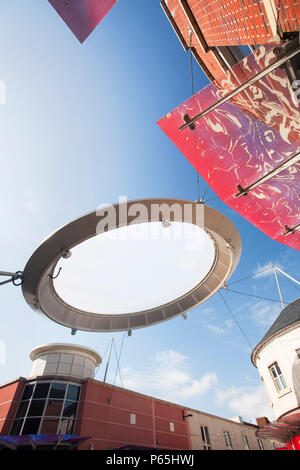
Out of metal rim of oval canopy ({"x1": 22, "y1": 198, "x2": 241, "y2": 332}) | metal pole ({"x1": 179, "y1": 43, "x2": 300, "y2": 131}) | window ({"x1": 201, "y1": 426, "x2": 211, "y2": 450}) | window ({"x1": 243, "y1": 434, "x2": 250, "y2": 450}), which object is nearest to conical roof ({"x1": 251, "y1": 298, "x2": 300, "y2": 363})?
metal rim of oval canopy ({"x1": 22, "y1": 198, "x2": 241, "y2": 332})

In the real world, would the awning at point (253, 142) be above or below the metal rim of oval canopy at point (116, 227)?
below

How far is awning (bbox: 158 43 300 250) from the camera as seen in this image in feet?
20.4

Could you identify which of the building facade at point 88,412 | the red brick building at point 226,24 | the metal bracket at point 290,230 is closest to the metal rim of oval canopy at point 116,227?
the metal bracket at point 290,230

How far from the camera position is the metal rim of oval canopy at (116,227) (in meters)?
11.1

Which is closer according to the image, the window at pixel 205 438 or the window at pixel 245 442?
the window at pixel 205 438

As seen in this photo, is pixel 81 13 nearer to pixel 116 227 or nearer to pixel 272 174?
pixel 272 174

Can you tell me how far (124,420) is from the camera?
901 inches

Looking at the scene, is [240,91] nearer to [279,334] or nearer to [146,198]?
[146,198]

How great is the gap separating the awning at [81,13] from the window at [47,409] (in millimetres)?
25927

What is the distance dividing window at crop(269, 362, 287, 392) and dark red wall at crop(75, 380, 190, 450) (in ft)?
44.6

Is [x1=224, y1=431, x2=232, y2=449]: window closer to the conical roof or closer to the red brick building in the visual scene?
the conical roof

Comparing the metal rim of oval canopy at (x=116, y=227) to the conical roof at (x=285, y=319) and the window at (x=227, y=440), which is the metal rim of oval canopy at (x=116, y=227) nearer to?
the conical roof at (x=285, y=319)

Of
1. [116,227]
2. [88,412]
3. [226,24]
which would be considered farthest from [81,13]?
[88,412]

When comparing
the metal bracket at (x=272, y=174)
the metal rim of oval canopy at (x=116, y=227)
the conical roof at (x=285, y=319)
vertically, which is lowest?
the metal bracket at (x=272, y=174)
